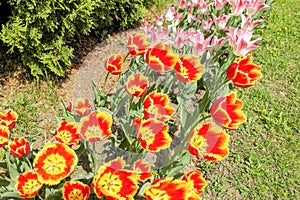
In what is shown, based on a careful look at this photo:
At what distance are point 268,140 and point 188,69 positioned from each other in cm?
167

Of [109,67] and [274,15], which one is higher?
[109,67]

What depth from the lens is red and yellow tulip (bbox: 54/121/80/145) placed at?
6.63 feet

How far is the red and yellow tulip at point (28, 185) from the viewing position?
1.80 meters

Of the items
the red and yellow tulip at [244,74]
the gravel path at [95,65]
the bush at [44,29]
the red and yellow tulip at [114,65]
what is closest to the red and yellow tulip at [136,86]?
the red and yellow tulip at [114,65]

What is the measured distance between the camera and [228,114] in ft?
6.52

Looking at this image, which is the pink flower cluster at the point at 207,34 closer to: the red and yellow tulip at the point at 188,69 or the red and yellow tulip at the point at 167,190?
the red and yellow tulip at the point at 188,69

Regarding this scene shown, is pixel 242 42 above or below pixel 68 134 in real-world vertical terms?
above

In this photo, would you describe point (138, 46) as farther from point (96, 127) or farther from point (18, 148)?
point (18, 148)

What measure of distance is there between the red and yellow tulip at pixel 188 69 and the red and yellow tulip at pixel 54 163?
834 millimetres

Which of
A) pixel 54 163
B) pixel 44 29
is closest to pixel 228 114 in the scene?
pixel 54 163

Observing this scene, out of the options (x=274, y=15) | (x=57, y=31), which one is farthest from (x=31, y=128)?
(x=274, y=15)

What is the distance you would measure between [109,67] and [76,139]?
1.81 feet

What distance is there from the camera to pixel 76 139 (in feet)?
6.68

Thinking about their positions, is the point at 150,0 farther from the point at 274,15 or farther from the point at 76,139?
the point at 76,139
